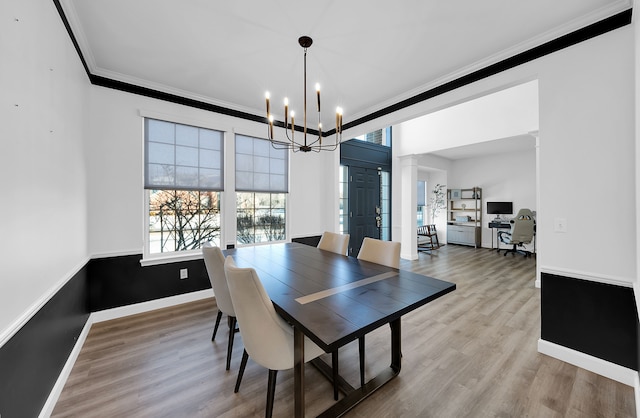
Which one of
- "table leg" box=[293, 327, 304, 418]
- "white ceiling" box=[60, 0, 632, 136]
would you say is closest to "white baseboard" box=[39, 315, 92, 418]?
"table leg" box=[293, 327, 304, 418]

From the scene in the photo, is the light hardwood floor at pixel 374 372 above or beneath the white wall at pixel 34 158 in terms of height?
beneath

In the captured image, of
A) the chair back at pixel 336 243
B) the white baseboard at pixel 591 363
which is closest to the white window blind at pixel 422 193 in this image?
the chair back at pixel 336 243

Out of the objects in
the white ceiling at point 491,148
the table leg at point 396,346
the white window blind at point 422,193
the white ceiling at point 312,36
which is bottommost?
the table leg at point 396,346

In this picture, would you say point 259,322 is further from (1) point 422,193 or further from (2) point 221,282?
(1) point 422,193

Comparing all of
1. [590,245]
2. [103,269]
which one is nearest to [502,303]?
[590,245]

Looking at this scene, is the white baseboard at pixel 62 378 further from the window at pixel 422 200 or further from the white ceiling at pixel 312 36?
the window at pixel 422 200

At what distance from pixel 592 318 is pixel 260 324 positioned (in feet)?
8.30

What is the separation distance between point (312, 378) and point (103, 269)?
258 cm

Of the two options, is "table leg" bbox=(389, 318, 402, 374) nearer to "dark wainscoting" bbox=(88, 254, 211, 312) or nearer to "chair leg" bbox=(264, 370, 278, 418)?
"chair leg" bbox=(264, 370, 278, 418)

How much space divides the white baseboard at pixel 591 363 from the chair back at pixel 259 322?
2264 mm

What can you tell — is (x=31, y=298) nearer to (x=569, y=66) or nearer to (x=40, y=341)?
(x=40, y=341)

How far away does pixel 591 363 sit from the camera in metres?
1.99

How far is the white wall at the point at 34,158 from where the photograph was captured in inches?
46.0

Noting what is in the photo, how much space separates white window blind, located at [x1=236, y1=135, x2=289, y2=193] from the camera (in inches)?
150
